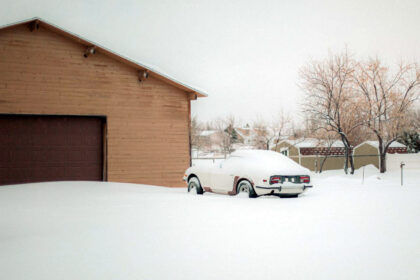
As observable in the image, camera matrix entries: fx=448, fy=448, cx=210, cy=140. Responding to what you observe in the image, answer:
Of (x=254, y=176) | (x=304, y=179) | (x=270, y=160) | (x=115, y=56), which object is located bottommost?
(x=304, y=179)

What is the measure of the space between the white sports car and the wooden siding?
4308 mm

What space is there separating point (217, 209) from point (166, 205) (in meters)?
1.21

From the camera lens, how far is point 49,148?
53.4 ft

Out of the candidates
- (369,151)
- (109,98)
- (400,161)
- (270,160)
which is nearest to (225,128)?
(369,151)

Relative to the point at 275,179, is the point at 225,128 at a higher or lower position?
higher

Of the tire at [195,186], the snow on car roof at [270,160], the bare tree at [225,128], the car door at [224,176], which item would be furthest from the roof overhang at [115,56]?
the bare tree at [225,128]

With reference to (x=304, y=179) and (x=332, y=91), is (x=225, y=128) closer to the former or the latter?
(x=332, y=91)

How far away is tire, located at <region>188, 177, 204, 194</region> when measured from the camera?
1341 centimetres

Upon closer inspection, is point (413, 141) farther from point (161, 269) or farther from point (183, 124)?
point (161, 269)

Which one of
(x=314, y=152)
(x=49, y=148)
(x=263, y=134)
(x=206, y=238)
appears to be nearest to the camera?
(x=206, y=238)

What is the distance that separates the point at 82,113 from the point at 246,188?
299 inches

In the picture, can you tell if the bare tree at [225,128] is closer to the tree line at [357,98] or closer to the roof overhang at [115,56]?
the tree line at [357,98]

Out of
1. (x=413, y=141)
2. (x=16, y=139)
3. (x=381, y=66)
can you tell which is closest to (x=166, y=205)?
(x=16, y=139)

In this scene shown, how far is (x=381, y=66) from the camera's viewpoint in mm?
32594
